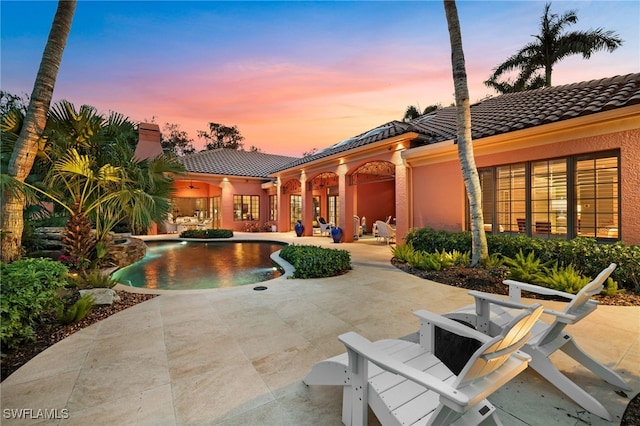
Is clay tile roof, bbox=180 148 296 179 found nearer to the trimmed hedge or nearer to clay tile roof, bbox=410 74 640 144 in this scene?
clay tile roof, bbox=410 74 640 144

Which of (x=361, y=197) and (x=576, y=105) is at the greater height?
(x=576, y=105)

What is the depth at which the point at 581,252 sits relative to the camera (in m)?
5.55

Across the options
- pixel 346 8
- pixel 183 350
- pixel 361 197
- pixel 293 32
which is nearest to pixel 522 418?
pixel 183 350

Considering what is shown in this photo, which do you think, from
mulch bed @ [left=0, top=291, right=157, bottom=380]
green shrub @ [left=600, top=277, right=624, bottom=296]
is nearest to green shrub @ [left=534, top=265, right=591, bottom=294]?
green shrub @ [left=600, top=277, right=624, bottom=296]

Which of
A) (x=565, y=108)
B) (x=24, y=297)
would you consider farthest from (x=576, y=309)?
(x=565, y=108)

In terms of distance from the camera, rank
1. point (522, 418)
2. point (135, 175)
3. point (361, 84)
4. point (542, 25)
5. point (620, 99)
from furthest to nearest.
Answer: point (542, 25) → point (361, 84) → point (135, 175) → point (620, 99) → point (522, 418)

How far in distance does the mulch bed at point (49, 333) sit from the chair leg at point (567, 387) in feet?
15.8

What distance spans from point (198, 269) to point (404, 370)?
824 cm

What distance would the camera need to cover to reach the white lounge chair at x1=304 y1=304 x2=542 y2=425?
4.93 ft

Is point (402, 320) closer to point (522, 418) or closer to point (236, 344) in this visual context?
point (522, 418)

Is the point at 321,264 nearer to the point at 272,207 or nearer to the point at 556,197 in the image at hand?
the point at 556,197

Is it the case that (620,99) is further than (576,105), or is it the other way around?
(576,105)

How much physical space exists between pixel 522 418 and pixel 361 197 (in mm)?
16620

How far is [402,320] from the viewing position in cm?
400
